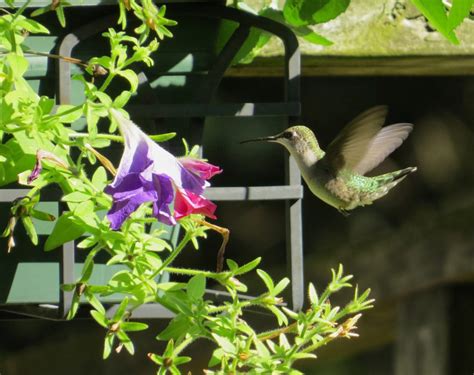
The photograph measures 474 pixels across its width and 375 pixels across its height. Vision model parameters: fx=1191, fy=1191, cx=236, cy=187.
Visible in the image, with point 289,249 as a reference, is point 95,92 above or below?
above

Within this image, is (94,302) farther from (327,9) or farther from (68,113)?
(327,9)

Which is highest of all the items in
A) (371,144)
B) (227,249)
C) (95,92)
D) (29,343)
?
(95,92)

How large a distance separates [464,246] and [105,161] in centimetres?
100

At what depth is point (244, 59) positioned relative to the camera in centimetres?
160

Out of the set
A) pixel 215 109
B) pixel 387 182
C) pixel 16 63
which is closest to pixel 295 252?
pixel 215 109

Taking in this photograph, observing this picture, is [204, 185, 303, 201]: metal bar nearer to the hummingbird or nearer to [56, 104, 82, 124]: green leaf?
the hummingbird

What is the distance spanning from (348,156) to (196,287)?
455 mm

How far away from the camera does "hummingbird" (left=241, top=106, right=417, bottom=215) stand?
1549mm

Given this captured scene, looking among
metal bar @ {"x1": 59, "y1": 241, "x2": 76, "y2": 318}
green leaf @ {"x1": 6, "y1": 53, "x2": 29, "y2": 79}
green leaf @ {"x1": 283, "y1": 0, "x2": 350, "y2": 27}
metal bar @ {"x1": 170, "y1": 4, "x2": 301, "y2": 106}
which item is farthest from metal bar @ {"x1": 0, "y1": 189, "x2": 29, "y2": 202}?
green leaf @ {"x1": 283, "y1": 0, "x2": 350, "y2": 27}

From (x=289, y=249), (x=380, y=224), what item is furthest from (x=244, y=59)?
(x=380, y=224)

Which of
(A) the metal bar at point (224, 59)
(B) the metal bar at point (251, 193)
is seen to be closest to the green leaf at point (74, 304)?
(B) the metal bar at point (251, 193)

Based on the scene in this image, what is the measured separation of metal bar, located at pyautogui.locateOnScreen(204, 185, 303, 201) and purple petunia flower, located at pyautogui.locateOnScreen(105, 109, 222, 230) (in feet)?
0.66

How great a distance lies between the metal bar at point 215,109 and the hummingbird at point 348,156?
0.07m

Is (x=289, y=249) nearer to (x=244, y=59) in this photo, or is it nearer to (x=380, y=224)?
(x=244, y=59)
